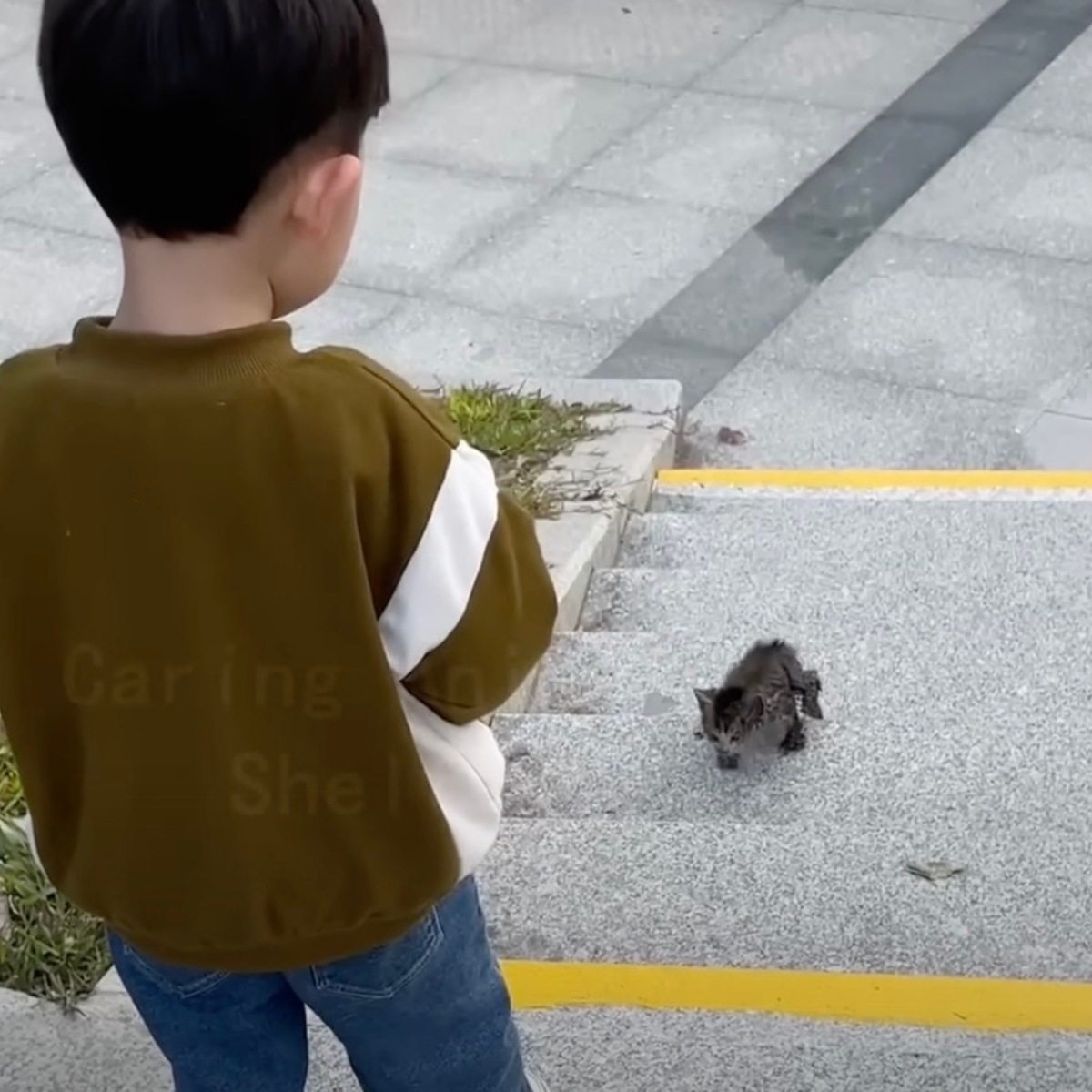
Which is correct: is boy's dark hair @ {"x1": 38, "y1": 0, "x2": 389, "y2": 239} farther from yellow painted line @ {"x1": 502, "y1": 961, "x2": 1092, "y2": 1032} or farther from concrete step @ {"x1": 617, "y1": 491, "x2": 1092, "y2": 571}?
concrete step @ {"x1": 617, "y1": 491, "x2": 1092, "y2": 571}

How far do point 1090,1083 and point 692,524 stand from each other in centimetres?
242

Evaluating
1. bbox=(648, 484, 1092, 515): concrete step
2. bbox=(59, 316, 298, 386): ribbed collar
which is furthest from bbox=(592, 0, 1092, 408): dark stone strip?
bbox=(59, 316, 298, 386): ribbed collar

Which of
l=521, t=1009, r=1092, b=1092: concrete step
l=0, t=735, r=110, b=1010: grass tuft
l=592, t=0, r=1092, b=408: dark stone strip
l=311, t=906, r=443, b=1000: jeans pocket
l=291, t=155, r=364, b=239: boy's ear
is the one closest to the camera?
l=291, t=155, r=364, b=239: boy's ear

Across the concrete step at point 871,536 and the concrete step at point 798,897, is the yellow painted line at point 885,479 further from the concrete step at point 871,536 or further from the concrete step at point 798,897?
the concrete step at point 798,897

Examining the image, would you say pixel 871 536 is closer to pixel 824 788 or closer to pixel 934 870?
pixel 824 788

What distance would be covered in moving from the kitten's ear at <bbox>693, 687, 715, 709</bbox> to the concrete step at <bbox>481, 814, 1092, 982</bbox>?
13.0 inches

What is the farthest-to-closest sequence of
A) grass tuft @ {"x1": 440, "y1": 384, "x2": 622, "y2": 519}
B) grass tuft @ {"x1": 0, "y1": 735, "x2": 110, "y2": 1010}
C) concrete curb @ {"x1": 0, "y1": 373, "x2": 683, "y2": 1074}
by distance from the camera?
grass tuft @ {"x1": 440, "y1": 384, "x2": 622, "y2": 519}
concrete curb @ {"x1": 0, "y1": 373, "x2": 683, "y2": 1074}
grass tuft @ {"x1": 0, "y1": 735, "x2": 110, "y2": 1010}

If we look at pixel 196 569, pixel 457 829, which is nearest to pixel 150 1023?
pixel 457 829

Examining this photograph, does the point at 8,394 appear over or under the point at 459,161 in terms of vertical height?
over

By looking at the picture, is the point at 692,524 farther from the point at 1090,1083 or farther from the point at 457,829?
the point at 457,829

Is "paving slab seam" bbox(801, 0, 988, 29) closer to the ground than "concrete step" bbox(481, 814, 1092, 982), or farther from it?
closer to the ground

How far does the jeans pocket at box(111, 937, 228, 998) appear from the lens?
196cm

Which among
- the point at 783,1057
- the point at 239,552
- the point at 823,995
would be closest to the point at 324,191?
the point at 239,552

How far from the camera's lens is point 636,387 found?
17.1ft
